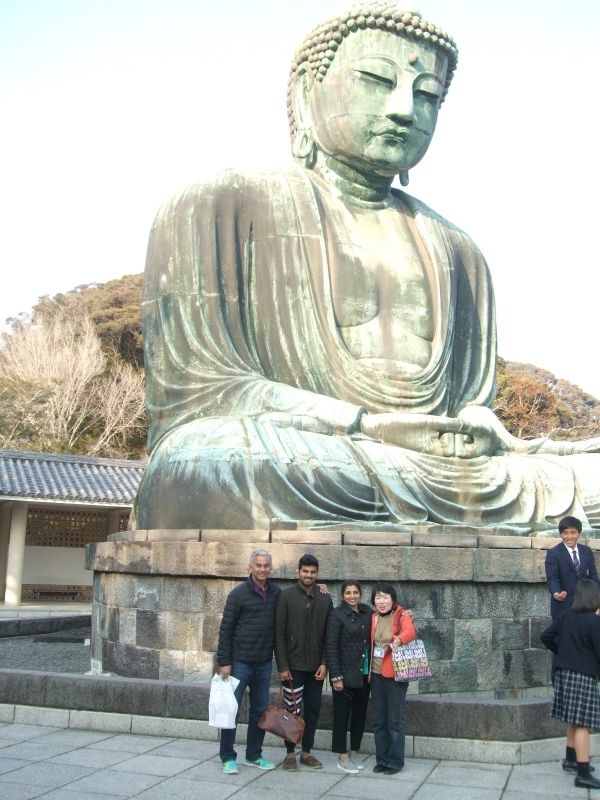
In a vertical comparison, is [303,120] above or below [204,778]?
above

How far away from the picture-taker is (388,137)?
8.08 meters

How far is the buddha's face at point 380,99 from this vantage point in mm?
7980

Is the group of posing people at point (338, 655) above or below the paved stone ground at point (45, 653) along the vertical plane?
above

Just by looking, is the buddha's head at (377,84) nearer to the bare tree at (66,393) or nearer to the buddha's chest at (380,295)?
the buddha's chest at (380,295)

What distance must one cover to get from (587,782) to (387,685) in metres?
1.04

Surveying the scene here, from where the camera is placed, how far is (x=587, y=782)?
14.1 feet

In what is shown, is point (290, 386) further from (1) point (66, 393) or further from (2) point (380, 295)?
(1) point (66, 393)

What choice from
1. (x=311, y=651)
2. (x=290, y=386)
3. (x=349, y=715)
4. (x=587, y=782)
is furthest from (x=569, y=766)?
(x=290, y=386)

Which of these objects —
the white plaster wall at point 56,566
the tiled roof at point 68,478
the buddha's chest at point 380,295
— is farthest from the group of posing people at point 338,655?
the white plaster wall at point 56,566

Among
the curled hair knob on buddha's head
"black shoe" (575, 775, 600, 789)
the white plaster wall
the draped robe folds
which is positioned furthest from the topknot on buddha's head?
the white plaster wall

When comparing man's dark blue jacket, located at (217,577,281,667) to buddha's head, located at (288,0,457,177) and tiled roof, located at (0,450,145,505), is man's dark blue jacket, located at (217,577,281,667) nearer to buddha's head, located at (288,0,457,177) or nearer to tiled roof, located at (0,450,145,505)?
buddha's head, located at (288,0,457,177)

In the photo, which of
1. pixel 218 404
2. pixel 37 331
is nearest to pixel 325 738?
pixel 218 404

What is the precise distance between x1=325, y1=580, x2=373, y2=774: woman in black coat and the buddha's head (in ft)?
15.4

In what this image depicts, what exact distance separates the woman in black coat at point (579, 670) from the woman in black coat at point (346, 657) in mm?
991
